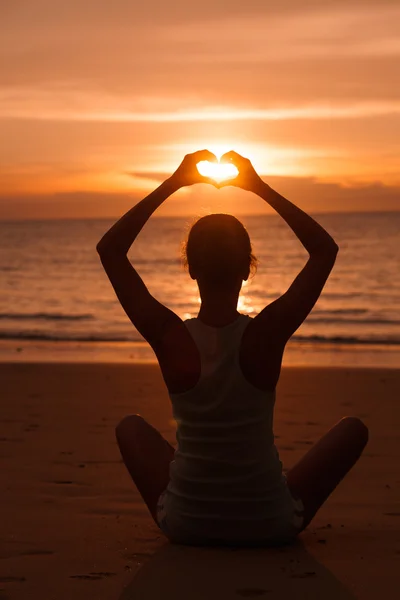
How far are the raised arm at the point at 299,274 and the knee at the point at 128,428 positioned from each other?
3.14 feet

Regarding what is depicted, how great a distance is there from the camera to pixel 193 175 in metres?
4.27

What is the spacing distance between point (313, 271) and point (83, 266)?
51460 millimetres

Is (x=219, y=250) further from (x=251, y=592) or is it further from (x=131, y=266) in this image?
(x=251, y=592)

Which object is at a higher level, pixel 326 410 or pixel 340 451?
→ pixel 340 451

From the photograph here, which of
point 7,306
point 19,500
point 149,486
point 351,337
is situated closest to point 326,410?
point 19,500

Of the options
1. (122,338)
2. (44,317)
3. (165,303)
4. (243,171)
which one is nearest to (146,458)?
(243,171)

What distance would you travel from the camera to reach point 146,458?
476 centimetres

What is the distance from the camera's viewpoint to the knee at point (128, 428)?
4.79 meters

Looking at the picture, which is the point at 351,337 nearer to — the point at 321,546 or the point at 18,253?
the point at 321,546

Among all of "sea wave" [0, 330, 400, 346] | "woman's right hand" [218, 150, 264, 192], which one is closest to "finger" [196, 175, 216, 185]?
"woman's right hand" [218, 150, 264, 192]

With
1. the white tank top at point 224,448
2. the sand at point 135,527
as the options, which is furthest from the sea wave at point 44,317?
the white tank top at point 224,448

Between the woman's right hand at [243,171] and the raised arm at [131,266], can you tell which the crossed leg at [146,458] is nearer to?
the raised arm at [131,266]

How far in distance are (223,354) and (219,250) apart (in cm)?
46

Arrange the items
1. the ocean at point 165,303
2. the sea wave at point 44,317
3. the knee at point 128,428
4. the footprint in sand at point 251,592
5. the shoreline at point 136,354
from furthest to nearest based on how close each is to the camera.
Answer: the sea wave at point 44,317
the ocean at point 165,303
the shoreline at point 136,354
the knee at point 128,428
the footprint in sand at point 251,592
